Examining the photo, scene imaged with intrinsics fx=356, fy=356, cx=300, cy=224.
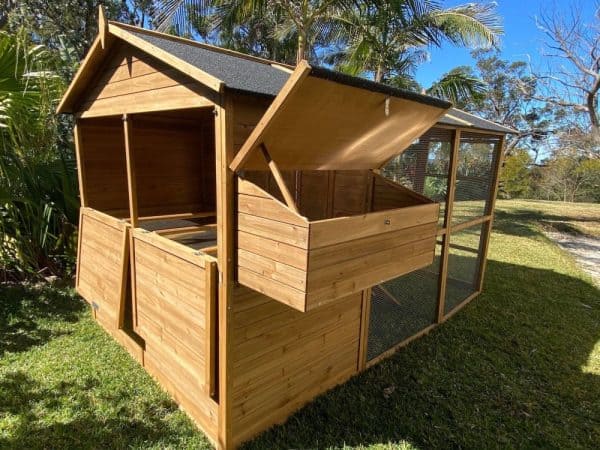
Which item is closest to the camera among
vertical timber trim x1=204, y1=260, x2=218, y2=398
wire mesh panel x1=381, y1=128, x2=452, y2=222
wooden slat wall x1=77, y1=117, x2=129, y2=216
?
vertical timber trim x1=204, y1=260, x2=218, y2=398

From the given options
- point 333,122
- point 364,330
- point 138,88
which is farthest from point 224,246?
point 364,330

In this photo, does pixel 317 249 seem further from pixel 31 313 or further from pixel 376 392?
pixel 31 313

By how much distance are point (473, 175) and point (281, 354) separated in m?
3.45

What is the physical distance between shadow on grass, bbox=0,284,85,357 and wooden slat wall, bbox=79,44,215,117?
237 centimetres

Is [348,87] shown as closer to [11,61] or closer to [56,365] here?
[56,365]

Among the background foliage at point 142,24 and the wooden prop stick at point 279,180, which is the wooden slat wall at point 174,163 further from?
the wooden prop stick at point 279,180

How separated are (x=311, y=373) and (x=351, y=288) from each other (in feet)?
4.28

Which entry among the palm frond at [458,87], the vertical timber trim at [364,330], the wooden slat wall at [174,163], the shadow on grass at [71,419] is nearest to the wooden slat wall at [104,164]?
the wooden slat wall at [174,163]

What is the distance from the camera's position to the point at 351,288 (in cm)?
195

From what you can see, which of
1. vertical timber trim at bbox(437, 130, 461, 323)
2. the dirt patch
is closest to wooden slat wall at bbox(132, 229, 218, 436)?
vertical timber trim at bbox(437, 130, 461, 323)

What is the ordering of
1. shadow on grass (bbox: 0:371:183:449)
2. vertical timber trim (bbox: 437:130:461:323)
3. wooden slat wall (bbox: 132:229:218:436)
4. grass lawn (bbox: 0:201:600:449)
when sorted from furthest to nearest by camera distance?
1. vertical timber trim (bbox: 437:130:461:323)
2. grass lawn (bbox: 0:201:600:449)
3. shadow on grass (bbox: 0:371:183:449)
4. wooden slat wall (bbox: 132:229:218:436)

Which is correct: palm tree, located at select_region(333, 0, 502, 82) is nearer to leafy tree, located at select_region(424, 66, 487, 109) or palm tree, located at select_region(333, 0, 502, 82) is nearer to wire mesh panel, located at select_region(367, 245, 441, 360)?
leafy tree, located at select_region(424, 66, 487, 109)

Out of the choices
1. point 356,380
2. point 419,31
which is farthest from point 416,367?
point 419,31

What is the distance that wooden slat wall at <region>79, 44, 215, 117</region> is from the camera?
2.20m
